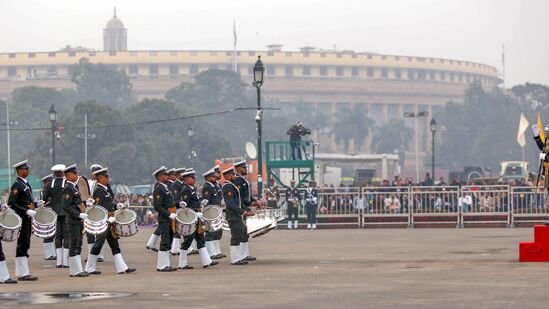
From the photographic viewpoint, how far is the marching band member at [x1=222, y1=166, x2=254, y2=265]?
1014 inches

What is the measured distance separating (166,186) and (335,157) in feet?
205

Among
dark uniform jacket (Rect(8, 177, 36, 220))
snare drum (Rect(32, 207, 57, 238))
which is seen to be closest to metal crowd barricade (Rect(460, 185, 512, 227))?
snare drum (Rect(32, 207, 57, 238))

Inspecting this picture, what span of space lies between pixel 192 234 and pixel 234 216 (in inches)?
54.8

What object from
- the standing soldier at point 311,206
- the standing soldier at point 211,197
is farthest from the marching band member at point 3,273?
the standing soldier at point 311,206

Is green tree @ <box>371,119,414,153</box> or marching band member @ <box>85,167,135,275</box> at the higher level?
green tree @ <box>371,119,414,153</box>

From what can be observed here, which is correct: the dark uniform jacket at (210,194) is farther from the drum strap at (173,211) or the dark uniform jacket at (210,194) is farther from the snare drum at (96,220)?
the snare drum at (96,220)

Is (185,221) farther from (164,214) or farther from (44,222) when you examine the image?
(44,222)

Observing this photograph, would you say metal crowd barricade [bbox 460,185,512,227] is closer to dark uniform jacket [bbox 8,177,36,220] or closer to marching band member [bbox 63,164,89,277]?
marching band member [bbox 63,164,89,277]

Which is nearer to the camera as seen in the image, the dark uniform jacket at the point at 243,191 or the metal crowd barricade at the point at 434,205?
the dark uniform jacket at the point at 243,191

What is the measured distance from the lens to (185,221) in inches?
966

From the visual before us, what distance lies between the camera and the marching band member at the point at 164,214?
24.2m

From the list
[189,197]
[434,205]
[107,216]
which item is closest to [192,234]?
[189,197]

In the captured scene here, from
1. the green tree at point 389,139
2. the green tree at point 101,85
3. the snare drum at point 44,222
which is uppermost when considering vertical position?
the green tree at point 101,85

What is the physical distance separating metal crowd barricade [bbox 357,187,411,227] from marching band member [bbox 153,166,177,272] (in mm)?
21955
